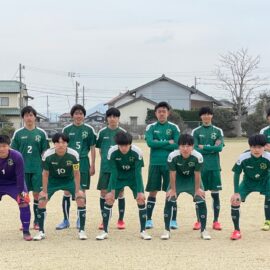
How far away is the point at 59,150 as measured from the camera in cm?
722

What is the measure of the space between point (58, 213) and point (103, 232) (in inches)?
89.2

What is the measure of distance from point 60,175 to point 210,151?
2.51 metres

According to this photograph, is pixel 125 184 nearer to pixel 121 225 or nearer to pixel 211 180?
pixel 121 225

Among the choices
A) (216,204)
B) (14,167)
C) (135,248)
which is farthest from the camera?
(216,204)

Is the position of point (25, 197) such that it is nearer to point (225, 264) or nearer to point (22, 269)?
point (22, 269)

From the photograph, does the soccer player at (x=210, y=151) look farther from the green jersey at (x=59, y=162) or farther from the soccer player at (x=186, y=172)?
the green jersey at (x=59, y=162)

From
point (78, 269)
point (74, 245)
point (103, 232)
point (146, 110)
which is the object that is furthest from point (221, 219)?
point (146, 110)

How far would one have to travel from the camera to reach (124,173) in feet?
24.2

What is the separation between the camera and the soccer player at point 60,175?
7.16 m

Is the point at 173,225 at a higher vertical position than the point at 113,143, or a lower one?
lower

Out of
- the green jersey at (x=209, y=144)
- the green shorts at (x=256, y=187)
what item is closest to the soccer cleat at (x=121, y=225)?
the green jersey at (x=209, y=144)

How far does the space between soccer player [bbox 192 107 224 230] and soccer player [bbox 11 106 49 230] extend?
2.64 meters

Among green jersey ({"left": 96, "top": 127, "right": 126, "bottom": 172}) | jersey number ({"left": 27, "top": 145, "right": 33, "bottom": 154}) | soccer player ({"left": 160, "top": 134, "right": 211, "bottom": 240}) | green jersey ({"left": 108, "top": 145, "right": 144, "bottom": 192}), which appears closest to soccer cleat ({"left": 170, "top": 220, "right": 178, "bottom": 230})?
soccer player ({"left": 160, "top": 134, "right": 211, "bottom": 240})

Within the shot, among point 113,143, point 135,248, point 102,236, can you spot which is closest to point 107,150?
point 113,143
